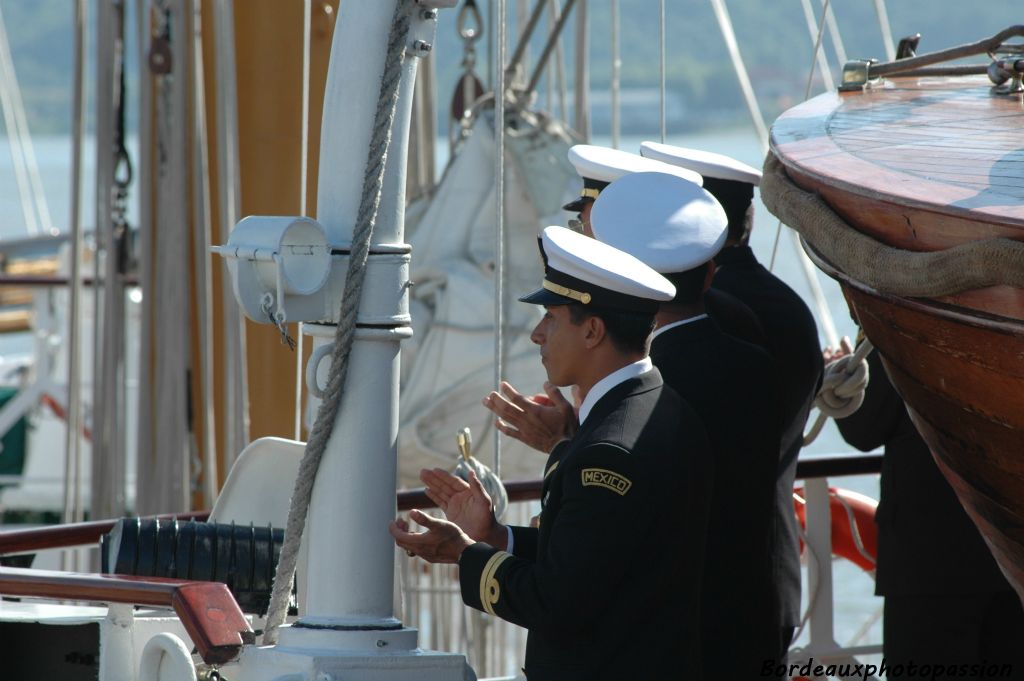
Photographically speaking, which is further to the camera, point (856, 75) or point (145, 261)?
point (145, 261)

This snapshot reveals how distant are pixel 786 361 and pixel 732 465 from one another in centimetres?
41

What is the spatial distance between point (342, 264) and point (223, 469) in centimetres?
255

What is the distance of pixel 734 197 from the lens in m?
3.00

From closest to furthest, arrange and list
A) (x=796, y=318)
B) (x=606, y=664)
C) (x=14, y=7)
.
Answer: (x=606, y=664), (x=796, y=318), (x=14, y=7)

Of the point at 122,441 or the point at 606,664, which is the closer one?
the point at 606,664

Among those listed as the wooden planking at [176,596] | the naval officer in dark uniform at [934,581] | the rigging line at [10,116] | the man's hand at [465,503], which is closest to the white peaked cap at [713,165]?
the naval officer in dark uniform at [934,581]

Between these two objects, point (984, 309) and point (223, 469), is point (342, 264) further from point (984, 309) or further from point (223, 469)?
point (223, 469)

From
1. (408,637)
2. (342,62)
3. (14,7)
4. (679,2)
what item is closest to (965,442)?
(408,637)

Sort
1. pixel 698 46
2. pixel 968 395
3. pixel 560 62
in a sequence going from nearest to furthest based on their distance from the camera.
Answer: pixel 968 395 < pixel 560 62 < pixel 698 46

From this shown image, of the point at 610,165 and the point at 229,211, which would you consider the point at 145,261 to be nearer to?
the point at 229,211

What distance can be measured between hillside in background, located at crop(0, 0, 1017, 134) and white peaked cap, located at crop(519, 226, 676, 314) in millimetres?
33604

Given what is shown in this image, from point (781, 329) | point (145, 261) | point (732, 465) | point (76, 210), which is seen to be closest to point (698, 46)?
point (76, 210)

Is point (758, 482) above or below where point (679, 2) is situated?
below

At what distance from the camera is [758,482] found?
2.48m
